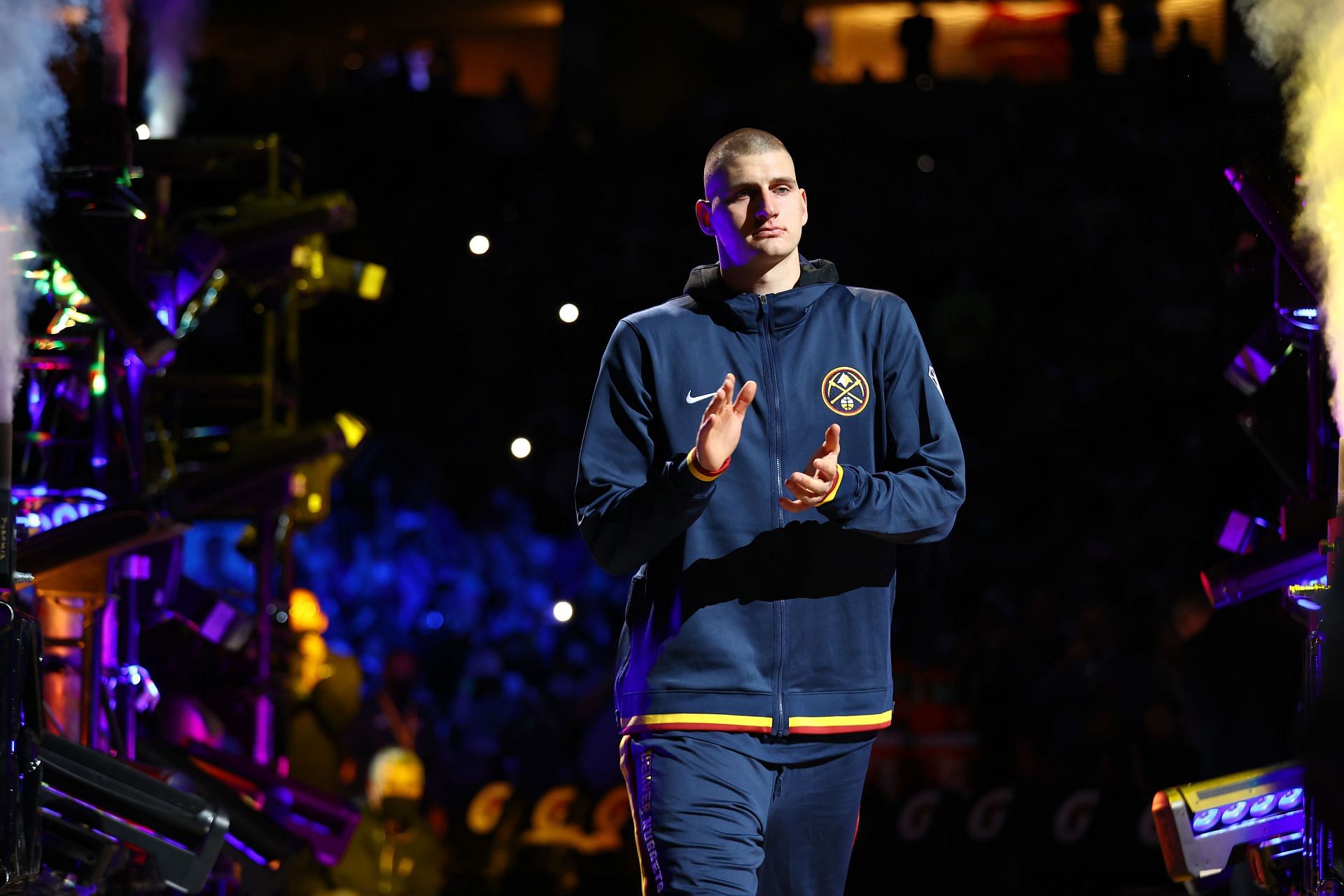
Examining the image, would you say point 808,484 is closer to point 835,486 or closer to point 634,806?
point 835,486

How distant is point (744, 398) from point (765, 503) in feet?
1.04

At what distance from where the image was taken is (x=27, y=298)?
5289 mm

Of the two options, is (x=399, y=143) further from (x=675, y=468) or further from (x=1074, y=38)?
(x=675, y=468)

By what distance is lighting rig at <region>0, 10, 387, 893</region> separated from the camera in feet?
14.6

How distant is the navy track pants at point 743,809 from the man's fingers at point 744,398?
0.59m

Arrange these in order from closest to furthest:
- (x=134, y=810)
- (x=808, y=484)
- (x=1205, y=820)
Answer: (x=808, y=484)
(x=1205, y=820)
(x=134, y=810)

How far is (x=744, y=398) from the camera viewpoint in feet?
8.70

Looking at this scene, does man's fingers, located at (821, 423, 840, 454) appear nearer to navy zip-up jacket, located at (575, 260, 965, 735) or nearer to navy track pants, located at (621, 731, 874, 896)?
navy zip-up jacket, located at (575, 260, 965, 735)

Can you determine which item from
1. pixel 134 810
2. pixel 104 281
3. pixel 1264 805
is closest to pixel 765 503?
pixel 1264 805

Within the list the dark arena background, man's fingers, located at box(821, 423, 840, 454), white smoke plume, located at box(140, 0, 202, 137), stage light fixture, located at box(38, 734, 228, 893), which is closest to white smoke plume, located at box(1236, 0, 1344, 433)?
the dark arena background

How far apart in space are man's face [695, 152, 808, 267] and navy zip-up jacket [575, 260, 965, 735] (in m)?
0.09

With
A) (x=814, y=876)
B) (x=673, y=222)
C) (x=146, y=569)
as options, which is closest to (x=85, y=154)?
(x=146, y=569)

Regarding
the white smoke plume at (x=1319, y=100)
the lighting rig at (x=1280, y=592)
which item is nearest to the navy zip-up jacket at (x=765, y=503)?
the lighting rig at (x=1280, y=592)

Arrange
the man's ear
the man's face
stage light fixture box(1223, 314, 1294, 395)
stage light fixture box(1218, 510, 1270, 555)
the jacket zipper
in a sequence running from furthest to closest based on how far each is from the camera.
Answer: stage light fixture box(1218, 510, 1270, 555), stage light fixture box(1223, 314, 1294, 395), the man's ear, the man's face, the jacket zipper
